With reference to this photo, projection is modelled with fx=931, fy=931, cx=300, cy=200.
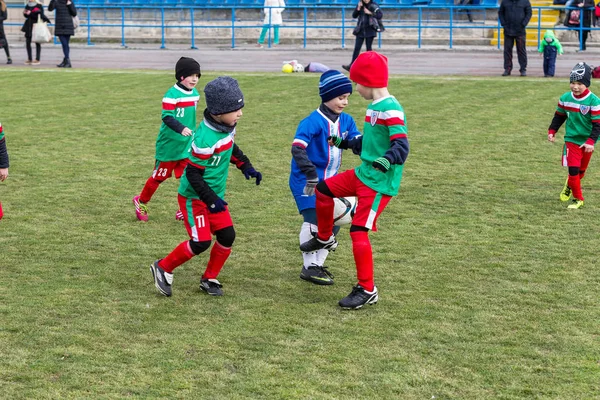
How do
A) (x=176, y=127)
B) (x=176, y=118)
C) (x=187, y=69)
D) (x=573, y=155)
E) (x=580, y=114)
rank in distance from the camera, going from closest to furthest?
1. (x=176, y=127)
2. (x=187, y=69)
3. (x=176, y=118)
4. (x=580, y=114)
5. (x=573, y=155)

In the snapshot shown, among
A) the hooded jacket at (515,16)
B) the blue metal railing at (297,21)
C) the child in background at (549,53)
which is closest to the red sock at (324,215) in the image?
the child in background at (549,53)

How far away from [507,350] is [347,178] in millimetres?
1690

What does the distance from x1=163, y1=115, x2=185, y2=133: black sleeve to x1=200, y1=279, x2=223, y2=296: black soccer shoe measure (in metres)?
2.06

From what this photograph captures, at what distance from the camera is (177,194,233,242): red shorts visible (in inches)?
262

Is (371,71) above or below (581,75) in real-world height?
above

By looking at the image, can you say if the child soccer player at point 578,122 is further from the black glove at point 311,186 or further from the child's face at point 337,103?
the black glove at point 311,186

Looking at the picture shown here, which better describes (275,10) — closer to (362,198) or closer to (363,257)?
(362,198)

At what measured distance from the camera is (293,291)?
6.94 m

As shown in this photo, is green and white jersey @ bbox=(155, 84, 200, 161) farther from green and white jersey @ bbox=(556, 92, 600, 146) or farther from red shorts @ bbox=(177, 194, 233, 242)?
green and white jersey @ bbox=(556, 92, 600, 146)

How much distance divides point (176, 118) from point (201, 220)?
7.67ft

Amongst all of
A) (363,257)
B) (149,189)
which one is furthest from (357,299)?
(149,189)

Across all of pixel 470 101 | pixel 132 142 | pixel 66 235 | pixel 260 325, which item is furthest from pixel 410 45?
pixel 260 325

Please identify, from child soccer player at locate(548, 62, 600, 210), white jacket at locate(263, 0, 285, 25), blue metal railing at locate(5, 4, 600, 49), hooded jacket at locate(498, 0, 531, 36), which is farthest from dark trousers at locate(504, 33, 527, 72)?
child soccer player at locate(548, 62, 600, 210)

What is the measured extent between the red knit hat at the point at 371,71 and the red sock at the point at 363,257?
41.0 inches
